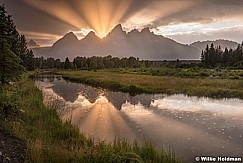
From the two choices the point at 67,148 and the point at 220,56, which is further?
the point at 220,56

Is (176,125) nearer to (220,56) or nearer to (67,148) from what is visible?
(67,148)

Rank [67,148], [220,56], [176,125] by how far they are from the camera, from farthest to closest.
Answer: [220,56] → [176,125] → [67,148]

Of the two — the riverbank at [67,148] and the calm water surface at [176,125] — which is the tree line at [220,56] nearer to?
the calm water surface at [176,125]

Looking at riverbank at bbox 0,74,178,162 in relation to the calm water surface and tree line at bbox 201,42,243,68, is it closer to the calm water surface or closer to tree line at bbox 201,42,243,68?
the calm water surface

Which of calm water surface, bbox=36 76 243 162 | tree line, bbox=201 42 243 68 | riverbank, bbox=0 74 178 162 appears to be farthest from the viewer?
tree line, bbox=201 42 243 68

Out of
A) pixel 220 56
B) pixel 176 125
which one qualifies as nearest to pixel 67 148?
pixel 176 125

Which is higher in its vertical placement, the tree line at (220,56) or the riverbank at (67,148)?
the tree line at (220,56)

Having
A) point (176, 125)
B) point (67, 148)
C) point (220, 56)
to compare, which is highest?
point (220, 56)

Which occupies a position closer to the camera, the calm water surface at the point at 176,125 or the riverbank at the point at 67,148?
the riverbank at the point at 67,148

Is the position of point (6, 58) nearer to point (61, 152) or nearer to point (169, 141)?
point (61, 152)

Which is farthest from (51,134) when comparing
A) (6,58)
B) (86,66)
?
(86,66)

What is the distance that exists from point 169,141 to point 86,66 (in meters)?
158

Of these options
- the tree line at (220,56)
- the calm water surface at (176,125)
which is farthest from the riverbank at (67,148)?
the tree line at (220,56)

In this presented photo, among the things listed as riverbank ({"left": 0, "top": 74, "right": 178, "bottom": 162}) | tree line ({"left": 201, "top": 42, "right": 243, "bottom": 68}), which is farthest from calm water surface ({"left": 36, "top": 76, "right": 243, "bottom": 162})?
tree line ({"left": 201, "top": 42, "right": 243, "bottom": 68})
